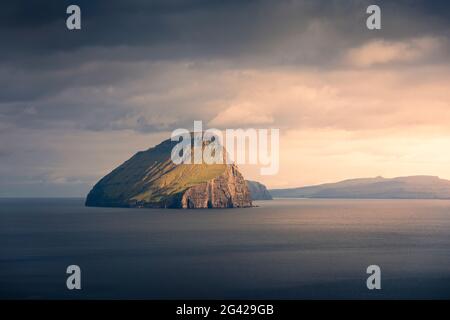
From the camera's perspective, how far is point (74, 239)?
190 meters

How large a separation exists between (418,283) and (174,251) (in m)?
71.0

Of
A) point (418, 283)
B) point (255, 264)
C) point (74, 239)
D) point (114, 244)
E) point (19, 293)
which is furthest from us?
point (74, 239)

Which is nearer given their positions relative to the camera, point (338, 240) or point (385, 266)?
point (385, 266)

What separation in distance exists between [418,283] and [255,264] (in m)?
38.6

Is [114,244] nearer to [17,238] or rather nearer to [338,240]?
[17,238]

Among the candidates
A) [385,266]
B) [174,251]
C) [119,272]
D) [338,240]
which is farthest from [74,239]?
[385,266]

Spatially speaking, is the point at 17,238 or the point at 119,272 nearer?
the point at 119,272

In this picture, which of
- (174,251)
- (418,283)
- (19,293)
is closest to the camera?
(19,293)

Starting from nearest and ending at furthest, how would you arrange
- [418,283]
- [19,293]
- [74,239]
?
[19,293] → [418,283] → [74,239]

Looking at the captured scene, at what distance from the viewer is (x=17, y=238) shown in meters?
195

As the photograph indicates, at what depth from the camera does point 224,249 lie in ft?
529
